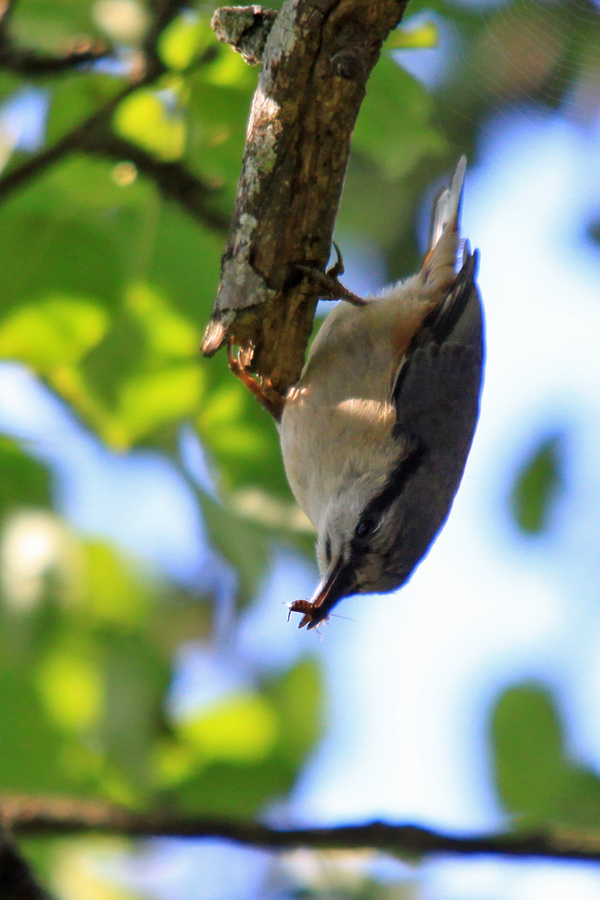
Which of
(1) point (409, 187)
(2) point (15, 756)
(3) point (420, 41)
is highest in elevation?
(1) point (409, 187)

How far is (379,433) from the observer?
9.75 feet

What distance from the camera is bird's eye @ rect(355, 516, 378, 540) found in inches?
112

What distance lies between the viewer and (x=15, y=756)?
2863mm

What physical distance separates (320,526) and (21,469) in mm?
910

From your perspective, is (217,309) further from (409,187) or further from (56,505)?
(409,187)

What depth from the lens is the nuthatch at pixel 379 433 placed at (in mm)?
2838

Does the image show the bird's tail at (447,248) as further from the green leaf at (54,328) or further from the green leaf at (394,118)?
the green leaf at (54,328)

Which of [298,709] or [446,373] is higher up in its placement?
[446,373]

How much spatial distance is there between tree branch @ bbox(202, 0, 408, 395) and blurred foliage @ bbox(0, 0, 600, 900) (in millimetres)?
522

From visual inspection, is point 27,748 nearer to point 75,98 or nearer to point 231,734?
point 231,734

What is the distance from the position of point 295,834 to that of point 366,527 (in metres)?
0.87

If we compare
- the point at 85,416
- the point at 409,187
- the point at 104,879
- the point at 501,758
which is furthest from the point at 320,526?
the point at 409,187

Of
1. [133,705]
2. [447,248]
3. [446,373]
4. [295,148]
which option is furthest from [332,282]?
[133,705]

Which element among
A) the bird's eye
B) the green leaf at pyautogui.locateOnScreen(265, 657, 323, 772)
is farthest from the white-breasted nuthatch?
the green leaf at pyautogui.locateOnScreen(265, 657, 323, 772)
